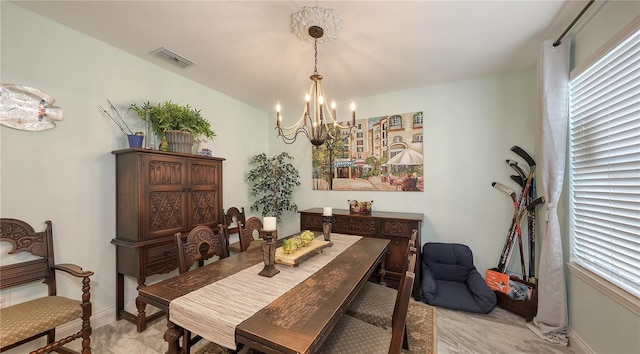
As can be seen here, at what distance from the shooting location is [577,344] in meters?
1.90

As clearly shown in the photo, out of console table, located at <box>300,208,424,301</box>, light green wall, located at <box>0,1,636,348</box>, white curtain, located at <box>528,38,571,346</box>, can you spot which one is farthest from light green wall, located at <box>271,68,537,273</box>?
white curtain, located at <box>528,38,571,346</box>

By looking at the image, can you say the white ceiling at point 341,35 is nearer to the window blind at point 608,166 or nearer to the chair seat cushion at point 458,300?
the window blind at point 608,166

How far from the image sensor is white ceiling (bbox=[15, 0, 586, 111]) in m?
1.79

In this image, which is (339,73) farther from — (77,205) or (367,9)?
(77,205)

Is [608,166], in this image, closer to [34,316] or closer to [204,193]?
[204,193]

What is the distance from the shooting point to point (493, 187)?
291 centimetres

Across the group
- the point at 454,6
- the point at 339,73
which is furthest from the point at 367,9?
the point at 339,73

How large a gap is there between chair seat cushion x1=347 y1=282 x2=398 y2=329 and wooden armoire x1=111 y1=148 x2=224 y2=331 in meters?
1.89

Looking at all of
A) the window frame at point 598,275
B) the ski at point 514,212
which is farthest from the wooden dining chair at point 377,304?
the ski at point 514,212

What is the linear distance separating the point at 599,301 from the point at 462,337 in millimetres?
1004

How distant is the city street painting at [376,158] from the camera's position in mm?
3305

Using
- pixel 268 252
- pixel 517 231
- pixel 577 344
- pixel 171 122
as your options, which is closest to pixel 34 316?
pixel 268 252

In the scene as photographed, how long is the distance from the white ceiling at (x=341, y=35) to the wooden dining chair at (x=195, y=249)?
1.73 meters

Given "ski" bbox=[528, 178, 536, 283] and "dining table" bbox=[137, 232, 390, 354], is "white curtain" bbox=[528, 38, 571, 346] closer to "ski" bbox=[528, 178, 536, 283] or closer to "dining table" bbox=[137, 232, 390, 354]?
"ski" bbox=[528, 178, 536, 283]
